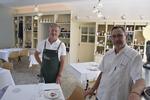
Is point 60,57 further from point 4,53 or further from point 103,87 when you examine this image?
point 4,53

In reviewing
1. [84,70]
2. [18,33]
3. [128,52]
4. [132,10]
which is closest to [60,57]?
[84,70]

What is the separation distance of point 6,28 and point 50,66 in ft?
21.3

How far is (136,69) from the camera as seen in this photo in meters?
1.31

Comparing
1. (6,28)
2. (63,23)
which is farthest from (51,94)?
(6,28)

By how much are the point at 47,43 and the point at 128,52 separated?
1437 millimetres

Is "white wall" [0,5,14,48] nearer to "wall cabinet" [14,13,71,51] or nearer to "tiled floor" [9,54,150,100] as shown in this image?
"wall cabinet" [14,13,71,51]

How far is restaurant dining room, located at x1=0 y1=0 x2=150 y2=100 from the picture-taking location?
150 cm

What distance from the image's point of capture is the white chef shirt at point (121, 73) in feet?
4.43

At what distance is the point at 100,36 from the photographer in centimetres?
622

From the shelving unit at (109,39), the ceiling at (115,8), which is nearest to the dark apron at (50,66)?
the shelving unit at (109,39)

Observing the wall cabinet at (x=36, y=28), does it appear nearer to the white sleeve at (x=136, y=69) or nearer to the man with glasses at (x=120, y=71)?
the man with glasses at (x=120, y=71)

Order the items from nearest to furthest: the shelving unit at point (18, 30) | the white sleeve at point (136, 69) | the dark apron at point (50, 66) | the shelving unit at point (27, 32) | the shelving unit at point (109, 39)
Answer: the white sleeve at point (136, 69) < the dark apron at point (50, 66) < the shelving unit at point (109, 39) < the shelving unit at point (27, 32) < the shelving unit at point (18, 30)

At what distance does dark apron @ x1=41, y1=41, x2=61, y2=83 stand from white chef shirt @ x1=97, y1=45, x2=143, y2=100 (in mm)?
1160

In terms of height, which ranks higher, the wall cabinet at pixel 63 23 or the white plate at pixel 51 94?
the wall cabinet at pixel 63 23
